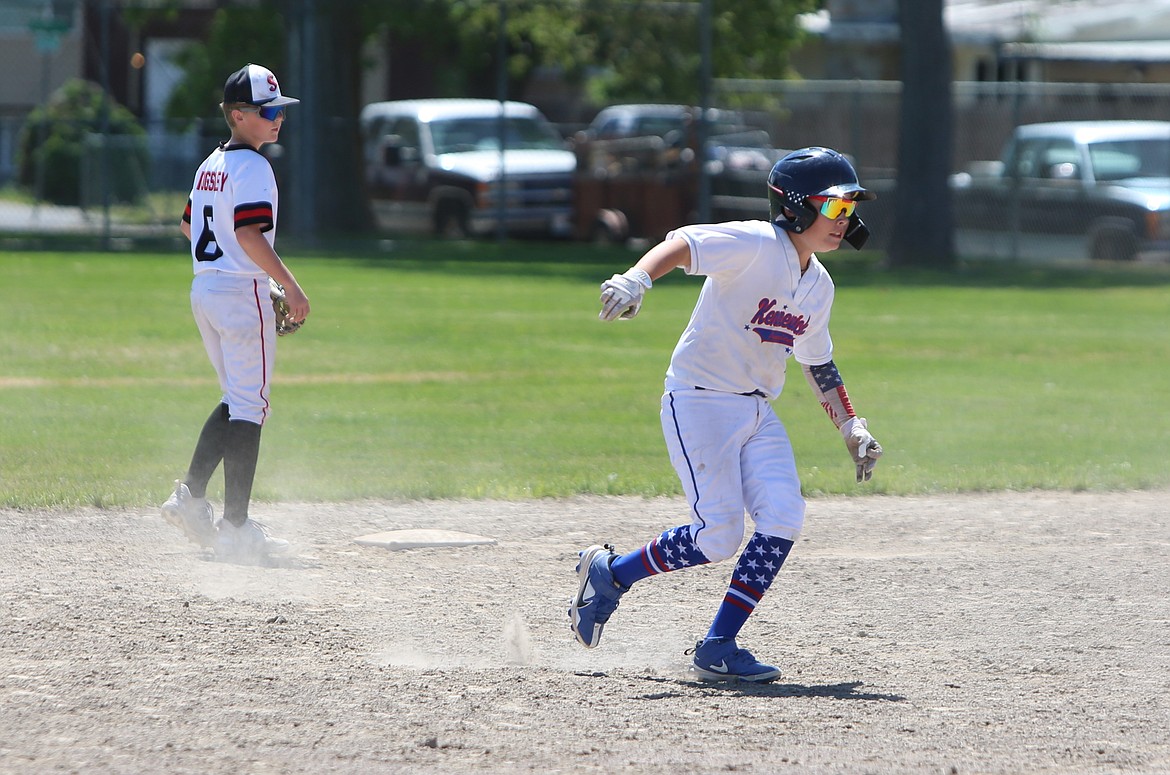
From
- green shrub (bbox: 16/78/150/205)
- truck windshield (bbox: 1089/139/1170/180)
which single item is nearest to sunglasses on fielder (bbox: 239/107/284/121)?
green shrub (bbox: 16/78/150/205)

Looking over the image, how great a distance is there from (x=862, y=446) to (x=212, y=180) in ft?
9.56

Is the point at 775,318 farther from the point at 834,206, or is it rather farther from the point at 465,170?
the point at 465,170

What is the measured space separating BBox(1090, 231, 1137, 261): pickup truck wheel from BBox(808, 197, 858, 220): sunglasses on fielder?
739 inches

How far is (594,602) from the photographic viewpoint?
5227mm

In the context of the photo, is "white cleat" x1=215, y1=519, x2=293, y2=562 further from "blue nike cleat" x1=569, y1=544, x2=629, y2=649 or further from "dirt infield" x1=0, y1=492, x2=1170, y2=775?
"blue nike cleat" x1=569, y1=544, x2=629, y2=649

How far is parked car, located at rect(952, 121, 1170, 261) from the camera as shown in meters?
22.3

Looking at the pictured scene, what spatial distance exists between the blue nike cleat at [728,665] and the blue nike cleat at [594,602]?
341 mm

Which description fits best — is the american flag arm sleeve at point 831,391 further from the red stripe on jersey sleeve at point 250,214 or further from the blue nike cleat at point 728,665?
the red stripe on jersey sleeve at point 250,214

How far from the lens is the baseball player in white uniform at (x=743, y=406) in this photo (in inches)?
199

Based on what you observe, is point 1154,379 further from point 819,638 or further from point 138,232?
point 138,232

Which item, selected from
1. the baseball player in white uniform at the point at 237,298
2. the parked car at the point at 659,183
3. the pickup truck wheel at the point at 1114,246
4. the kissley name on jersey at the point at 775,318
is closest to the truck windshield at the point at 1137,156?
the pickup truck wheel at the point at 1114,246

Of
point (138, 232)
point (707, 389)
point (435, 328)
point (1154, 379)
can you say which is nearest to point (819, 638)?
point (707, 389)

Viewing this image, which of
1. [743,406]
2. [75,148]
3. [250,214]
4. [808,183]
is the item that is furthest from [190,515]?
[75,148]

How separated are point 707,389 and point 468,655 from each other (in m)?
1.17
